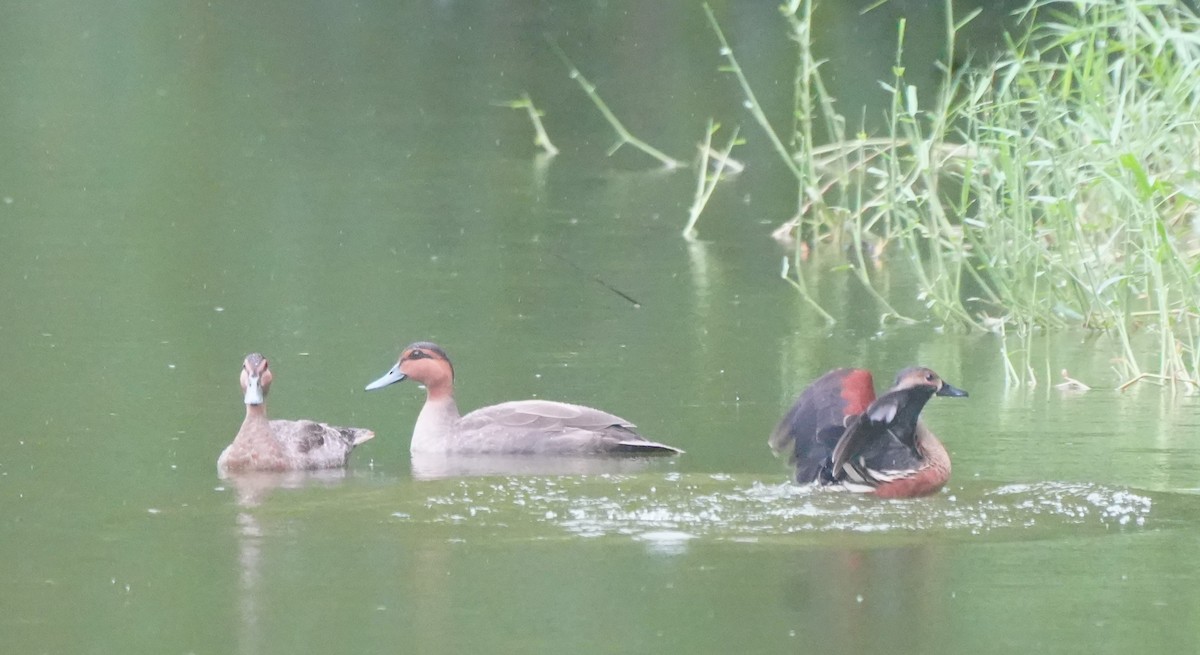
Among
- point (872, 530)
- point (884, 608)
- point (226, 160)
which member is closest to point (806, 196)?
point (226, 160)

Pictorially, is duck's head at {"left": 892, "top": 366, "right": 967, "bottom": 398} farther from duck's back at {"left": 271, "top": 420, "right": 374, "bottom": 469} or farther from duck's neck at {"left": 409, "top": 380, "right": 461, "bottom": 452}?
duck's back at {"left": 271, "top": 420, "right": 374, "bottom": 469}

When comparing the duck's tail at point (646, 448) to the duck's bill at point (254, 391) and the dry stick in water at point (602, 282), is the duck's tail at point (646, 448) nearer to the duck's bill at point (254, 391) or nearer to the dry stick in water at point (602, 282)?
the duck's bill at point (254, 391)

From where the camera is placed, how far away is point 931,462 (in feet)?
24.2

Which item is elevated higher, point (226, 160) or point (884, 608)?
point (226, 160)

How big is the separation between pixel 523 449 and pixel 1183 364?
114 inches

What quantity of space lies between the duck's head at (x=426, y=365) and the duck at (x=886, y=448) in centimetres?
161

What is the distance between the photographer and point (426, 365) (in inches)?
344

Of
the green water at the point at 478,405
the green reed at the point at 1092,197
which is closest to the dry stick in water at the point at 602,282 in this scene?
the green water at the point at 478,405

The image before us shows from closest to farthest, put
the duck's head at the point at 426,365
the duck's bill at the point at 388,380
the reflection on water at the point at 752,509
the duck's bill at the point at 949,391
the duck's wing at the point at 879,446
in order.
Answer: the reflection on water at the point at 752,509, the duck's wing at the point at 879,446, the duck's bill at the point at 949,391, the duck's head at the point at 426,365, the duck's bill at the point at 388,380

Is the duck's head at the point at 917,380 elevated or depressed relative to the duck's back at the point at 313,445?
elevated

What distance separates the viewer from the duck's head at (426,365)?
8.70m

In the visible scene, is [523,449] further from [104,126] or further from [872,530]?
[104,126]

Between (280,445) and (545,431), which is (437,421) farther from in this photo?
(280,445)

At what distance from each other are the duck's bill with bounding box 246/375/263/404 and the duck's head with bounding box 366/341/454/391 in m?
0.74
